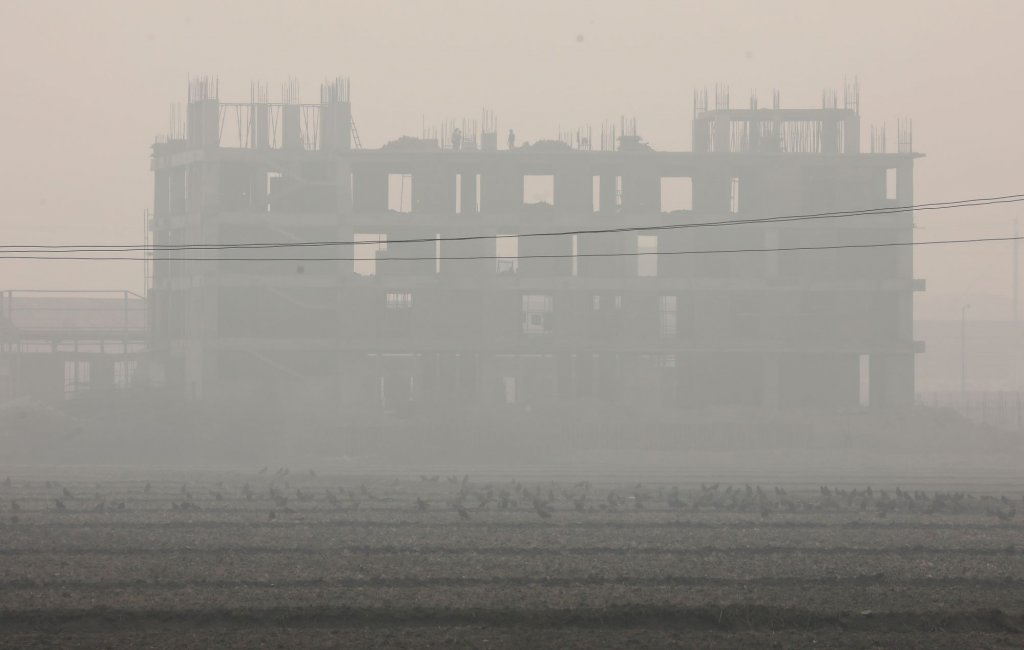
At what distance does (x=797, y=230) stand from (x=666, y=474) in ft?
80.8

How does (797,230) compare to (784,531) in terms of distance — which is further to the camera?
(797,230)

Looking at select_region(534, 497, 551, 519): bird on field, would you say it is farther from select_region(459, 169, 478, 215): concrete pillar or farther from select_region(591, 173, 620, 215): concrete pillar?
select_region(591, 173, 620, 215): concrete pillar

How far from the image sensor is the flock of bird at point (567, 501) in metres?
26.5

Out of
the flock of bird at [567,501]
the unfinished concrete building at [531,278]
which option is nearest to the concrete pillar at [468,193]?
the unfinished concrete building at [531,278]

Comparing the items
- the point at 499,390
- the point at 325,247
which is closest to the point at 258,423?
the point at 325,247

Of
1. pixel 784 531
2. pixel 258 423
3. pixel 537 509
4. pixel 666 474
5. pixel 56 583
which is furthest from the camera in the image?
pixel 258 423

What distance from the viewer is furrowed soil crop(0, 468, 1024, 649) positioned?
14.1 m

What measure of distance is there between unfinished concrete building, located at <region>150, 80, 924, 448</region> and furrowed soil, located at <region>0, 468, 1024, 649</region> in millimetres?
30612

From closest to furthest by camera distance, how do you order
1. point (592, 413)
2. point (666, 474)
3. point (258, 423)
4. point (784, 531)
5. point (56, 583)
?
point (56, 583)
point (784, 531)
point (666, 474)
point (258, 423)
point (592, 413)

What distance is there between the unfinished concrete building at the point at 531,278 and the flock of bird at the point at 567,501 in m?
27.0

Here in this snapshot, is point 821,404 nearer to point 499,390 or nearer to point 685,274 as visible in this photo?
point 685,274

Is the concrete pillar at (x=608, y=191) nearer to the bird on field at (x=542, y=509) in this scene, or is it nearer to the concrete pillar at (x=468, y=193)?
the concrete pillar at (x=468, y=193)

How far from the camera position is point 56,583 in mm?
A: 16562

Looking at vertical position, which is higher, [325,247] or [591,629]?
[325,247]
